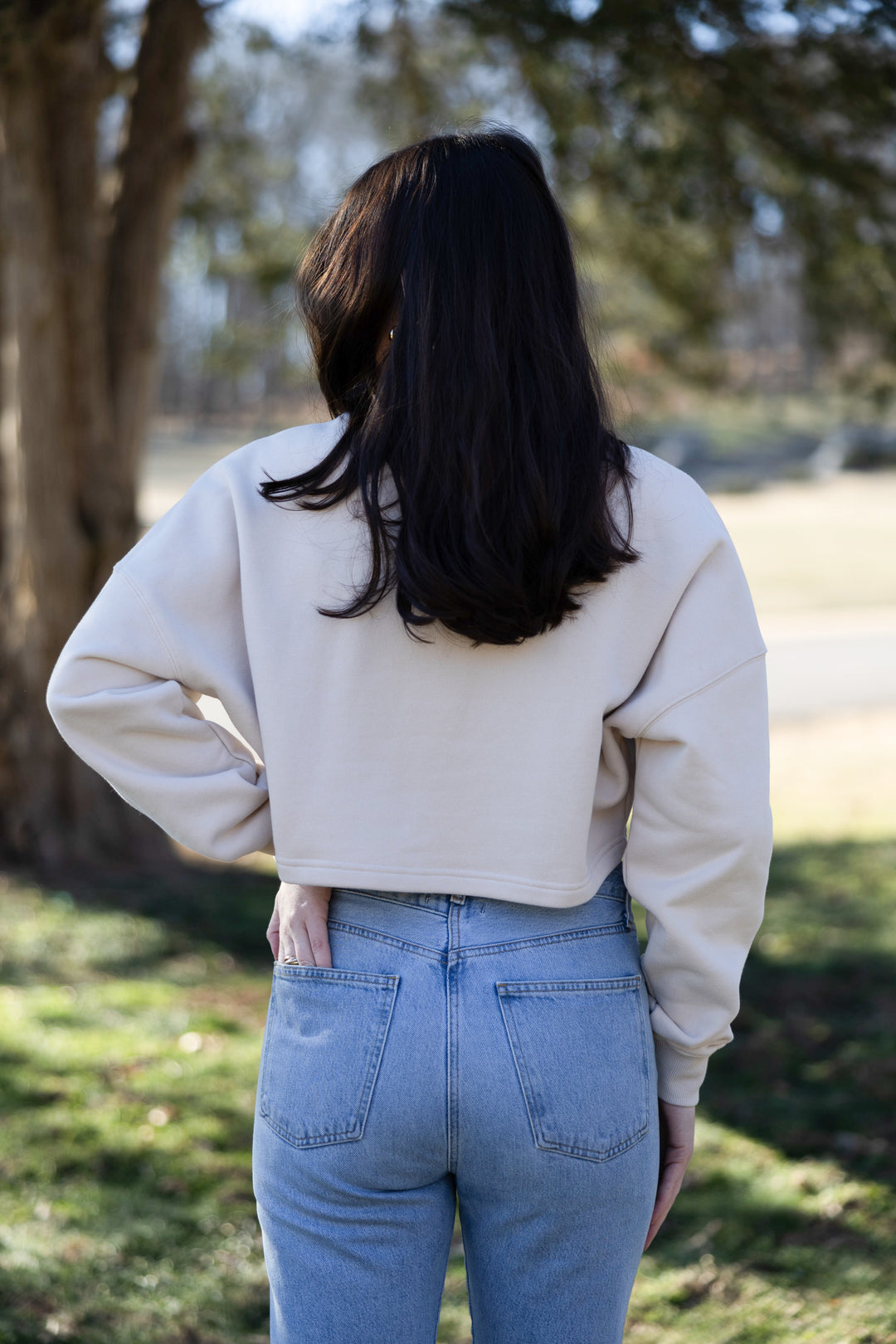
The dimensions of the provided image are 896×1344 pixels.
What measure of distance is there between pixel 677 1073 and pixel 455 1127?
36 centimetres

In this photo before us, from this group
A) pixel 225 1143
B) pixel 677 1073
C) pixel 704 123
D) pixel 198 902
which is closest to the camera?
pixel 677 1073

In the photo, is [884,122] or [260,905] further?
[260,905]

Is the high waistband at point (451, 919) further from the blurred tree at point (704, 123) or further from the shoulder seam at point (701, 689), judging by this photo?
the blurred tree at point (704, 123)

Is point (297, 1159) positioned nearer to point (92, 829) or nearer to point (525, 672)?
point (525, 672)

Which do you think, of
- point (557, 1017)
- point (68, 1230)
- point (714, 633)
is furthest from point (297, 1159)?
point (68, 1230)

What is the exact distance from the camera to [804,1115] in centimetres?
377

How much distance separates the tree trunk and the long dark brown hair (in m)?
4.47

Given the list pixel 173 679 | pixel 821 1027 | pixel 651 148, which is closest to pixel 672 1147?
pixel 173 679

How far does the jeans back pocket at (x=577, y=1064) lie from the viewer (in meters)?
1.26

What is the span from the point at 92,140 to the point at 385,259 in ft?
16.2

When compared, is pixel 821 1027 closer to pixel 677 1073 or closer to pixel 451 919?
pixel 677 1073

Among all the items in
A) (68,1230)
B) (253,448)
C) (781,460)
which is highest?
(253,448)

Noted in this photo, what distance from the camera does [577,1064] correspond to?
128 cm

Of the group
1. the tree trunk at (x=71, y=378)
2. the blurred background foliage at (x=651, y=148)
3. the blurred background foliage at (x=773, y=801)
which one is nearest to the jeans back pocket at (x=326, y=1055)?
the blurred background foliage at (x=773, y=801)
